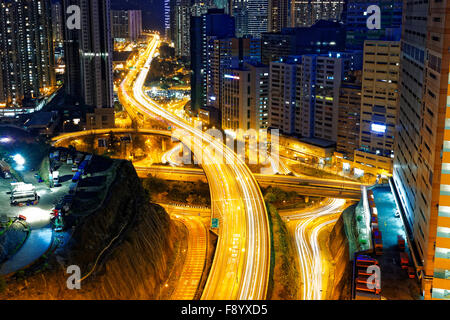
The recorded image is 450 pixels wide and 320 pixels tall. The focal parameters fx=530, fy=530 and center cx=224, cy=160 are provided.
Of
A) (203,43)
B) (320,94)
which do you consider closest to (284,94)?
(320,94)

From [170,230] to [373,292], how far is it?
6180 mm

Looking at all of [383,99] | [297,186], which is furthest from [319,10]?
[297,186]

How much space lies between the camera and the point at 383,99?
19312 mm

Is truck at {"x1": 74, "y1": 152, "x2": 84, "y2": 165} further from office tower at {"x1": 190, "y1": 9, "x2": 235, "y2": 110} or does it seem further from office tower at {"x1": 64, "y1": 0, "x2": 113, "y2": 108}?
office tower at {"x1": 190, "y1": 9, "x2": 235, "y2": 110}

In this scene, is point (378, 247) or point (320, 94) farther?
point (320, 94)

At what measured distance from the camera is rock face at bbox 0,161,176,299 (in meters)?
8.24

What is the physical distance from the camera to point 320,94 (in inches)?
887

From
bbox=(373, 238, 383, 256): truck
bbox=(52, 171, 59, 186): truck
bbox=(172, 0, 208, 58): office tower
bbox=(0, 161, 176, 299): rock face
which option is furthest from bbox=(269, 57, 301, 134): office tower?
bbox=(172, 0, 208, 58): office tower

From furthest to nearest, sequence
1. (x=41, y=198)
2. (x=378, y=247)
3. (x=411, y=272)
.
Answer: (x=41, y=198) < (x=378, y=247) < (x=411, y=272)

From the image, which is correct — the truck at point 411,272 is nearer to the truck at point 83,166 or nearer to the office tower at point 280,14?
the truck at point 83,166

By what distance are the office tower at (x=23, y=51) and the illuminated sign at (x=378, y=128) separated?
18.7 meters

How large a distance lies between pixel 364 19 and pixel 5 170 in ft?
69.7

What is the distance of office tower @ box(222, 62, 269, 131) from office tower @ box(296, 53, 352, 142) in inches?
81.0

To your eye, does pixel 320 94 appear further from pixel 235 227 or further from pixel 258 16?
pixel 258 16
